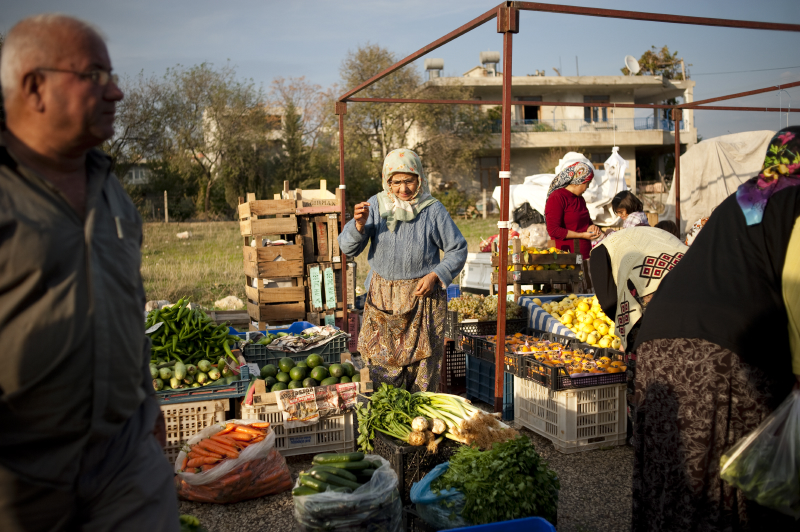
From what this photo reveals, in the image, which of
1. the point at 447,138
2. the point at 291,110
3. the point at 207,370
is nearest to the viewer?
the point at 207,370

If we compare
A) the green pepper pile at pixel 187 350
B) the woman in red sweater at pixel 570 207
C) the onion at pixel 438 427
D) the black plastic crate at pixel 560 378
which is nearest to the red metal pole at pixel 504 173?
the black plastic crate at pixel 560 378

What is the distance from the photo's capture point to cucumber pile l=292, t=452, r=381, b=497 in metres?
2.85

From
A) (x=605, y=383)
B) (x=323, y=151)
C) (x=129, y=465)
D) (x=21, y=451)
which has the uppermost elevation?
(x=323, y=151)

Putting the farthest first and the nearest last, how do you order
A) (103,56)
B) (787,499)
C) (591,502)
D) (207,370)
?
(207,370), (591,502), (787,499), (103,56)

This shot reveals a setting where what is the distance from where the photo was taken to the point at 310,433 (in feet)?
14.8

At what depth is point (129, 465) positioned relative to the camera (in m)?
1.73

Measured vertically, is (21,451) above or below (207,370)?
above

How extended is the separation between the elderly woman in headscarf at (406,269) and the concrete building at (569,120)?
Result: 99.6 feet

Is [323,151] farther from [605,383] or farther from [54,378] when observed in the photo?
[54,378]

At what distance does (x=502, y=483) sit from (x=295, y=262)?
15.5 ft

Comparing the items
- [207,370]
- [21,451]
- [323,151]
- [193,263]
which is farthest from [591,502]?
[323,151]

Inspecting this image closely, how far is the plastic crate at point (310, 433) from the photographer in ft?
14.5

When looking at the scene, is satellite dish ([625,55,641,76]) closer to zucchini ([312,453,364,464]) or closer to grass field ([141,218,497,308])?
grass field ([141,218,497,308])

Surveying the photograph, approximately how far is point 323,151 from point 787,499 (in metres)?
34.9
